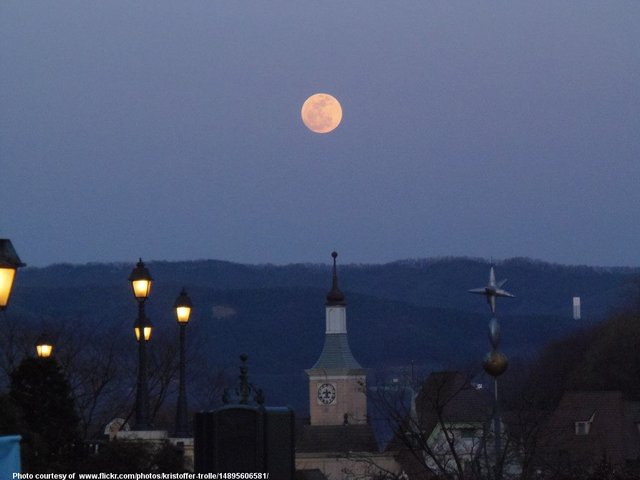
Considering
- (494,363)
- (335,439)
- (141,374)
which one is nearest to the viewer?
(494,363)

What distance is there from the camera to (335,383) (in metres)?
119

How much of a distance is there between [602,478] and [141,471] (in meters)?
7.22

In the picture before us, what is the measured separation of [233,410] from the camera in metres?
14.8

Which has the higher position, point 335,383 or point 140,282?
point 335,383

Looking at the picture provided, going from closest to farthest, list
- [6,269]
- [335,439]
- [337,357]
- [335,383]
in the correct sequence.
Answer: [6,269]
[335,439]
[335,383]
[337,357]

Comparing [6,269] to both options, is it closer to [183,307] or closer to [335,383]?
[183,307]

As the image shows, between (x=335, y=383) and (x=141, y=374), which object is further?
(x=335, y=383)

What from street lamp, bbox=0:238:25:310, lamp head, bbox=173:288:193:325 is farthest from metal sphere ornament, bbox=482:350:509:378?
lamp head, bbox=173:288:193:325

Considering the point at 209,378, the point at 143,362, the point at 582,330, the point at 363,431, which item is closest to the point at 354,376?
the point at 363,431

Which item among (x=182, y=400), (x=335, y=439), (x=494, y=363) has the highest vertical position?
(x=335, y=439)

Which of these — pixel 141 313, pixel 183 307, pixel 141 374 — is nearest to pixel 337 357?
pixel 183 307

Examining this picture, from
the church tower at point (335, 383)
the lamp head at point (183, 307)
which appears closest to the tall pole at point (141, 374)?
the lamp head at point (183, 307)

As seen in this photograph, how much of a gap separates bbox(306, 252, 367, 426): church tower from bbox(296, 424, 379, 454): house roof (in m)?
5.37

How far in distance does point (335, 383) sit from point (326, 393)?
3.49ft
